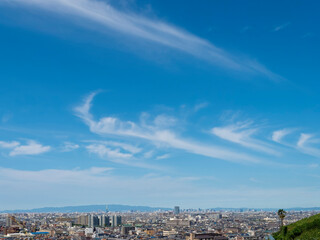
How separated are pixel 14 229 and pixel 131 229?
2845cm

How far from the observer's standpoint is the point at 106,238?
79750 millimetres

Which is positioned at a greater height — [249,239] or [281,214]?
[281,214]

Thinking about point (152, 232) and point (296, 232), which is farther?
point (152, 232)

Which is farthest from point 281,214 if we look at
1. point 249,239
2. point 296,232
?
point 249,239

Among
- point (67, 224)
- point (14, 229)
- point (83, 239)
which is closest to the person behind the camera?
point (83, 239)

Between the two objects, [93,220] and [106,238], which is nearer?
[106,238]

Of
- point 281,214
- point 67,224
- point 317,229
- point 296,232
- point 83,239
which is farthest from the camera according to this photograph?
point 67,224

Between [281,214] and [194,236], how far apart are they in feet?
107

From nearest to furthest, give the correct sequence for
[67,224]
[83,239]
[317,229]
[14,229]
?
1. [317,229]
2. [83,239]
3. [14,229]
4. [67,224]

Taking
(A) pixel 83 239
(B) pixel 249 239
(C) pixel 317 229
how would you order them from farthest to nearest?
(A) pixel 83 239 → (B) pixel 249 239 → (C) pixel 317 229

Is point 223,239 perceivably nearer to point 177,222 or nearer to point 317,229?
point 317,229

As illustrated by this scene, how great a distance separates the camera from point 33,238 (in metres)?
80.2

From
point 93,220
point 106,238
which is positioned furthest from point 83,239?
point 93,220

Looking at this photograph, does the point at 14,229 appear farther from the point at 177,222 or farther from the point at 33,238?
the point at 177,222
